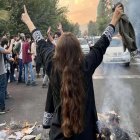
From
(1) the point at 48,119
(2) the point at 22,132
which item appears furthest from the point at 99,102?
(1) the point at 48,119

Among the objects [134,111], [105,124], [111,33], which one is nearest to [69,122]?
[111,33]

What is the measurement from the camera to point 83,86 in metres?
3.21

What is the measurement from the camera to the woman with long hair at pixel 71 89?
314 cm

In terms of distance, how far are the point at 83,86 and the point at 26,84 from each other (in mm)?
11002

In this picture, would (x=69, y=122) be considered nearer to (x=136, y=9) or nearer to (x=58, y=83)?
(x=58, y=83)

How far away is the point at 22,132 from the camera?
6.71 meters

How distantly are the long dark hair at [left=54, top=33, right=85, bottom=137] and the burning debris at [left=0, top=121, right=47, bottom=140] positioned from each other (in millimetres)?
3163

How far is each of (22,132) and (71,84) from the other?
378cm

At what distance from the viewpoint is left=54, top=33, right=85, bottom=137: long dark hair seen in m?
3.14

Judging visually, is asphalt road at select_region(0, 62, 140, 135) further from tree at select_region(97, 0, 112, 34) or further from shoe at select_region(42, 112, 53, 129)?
tree at select_region(97, 0, 112, 34)

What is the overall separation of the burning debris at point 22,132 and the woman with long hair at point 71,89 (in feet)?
A: 9.89

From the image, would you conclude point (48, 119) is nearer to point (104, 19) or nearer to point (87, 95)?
point (87, 95)

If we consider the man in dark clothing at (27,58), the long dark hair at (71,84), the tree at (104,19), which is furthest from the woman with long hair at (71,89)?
the tree at (104,19)

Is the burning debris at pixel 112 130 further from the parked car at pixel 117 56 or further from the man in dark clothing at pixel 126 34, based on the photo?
the parked car at pixel 117 56
